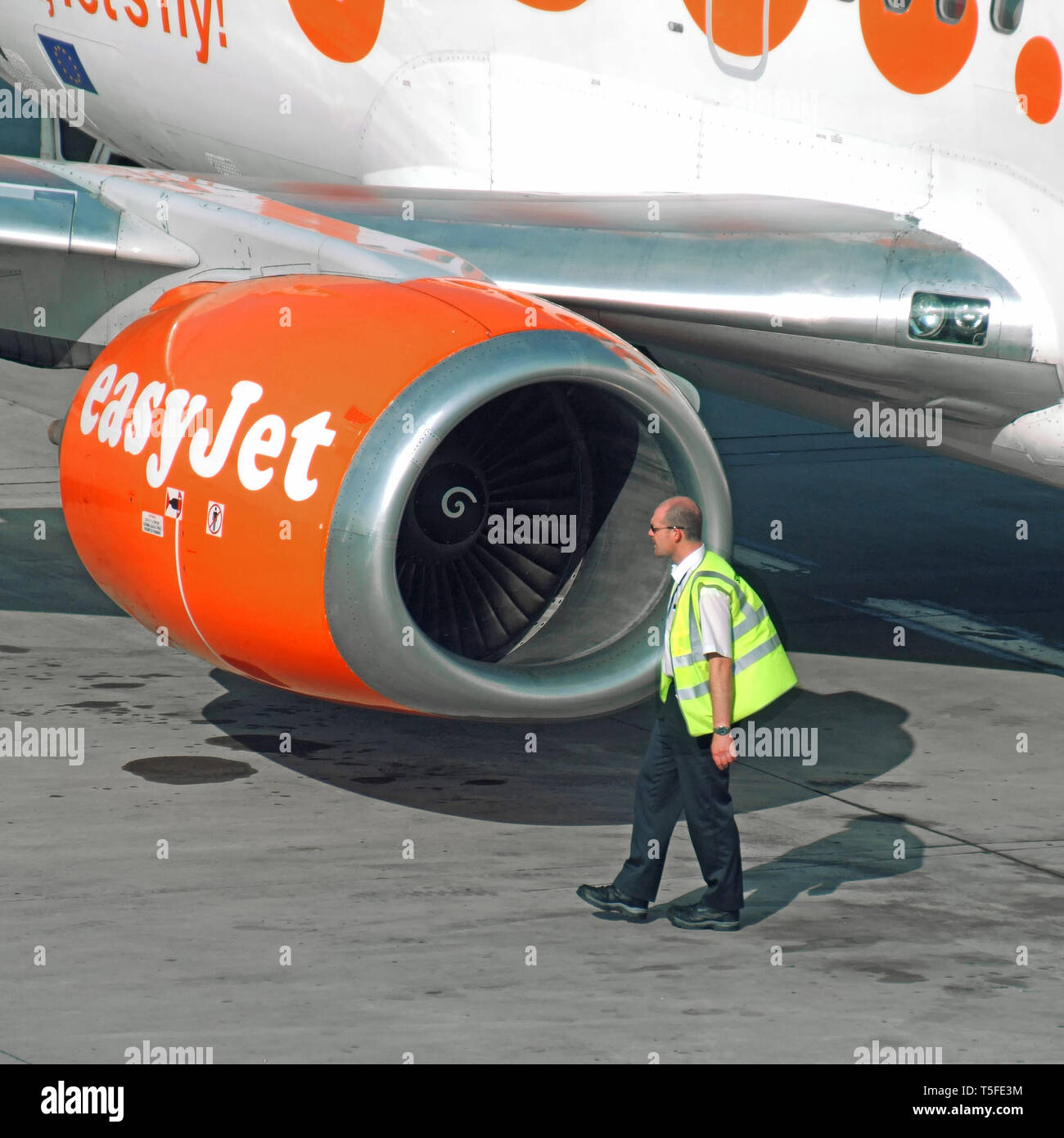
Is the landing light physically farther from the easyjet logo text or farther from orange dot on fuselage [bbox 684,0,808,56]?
the easyjet logo text

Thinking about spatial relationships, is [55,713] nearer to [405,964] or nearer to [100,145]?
[405,964]

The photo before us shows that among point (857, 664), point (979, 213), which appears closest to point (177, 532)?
point (979, 213)

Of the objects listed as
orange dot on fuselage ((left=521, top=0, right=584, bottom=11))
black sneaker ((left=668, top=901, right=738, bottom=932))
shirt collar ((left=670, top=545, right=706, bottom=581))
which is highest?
orange dot on fuselage ((left=521, top=0, right=584, bottom=11))

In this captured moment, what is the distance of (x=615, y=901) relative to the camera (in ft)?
22.9

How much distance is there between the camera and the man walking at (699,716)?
6840 millimetres

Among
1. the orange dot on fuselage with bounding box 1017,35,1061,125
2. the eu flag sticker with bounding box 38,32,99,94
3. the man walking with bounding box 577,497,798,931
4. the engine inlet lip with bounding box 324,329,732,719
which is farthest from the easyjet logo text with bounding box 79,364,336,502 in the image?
the eu flag sticker with bounding box 38,32,99,94

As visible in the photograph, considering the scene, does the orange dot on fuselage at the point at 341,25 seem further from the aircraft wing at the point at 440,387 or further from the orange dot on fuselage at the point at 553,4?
the aircraft wing at the point at 440,387

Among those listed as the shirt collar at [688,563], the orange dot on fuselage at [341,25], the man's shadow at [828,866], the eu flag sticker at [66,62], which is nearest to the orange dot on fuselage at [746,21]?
the orange dot on fuselage at [341,25]

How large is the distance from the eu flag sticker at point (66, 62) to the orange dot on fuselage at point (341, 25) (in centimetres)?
209

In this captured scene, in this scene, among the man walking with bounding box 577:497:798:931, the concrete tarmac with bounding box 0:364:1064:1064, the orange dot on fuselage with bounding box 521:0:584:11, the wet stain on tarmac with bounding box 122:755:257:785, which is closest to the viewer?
the concrete tarmac with bounding box 0:364:1064:1064

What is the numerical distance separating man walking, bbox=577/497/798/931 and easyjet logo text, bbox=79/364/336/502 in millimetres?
1322

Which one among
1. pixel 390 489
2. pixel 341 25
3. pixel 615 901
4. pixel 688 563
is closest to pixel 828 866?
pixel 615 901

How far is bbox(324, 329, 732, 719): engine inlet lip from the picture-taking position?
6.92 m
